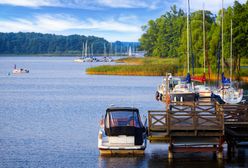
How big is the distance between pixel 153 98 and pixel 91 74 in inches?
2470

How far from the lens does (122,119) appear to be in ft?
112

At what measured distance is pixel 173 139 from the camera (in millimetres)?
32406

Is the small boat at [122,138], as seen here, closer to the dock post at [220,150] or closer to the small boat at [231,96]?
the dock post at [220,150]

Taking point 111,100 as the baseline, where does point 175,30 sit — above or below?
above

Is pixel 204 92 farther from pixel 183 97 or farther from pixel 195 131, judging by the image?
pixel 195 131

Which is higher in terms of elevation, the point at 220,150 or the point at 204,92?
the point at 204,92

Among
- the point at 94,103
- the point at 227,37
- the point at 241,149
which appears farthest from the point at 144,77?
the point at 241,149

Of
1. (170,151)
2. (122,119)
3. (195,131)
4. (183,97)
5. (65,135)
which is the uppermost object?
(122,119)

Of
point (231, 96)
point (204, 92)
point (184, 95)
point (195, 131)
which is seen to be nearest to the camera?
point (195, 131)

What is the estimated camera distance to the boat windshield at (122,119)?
3362 centimetres

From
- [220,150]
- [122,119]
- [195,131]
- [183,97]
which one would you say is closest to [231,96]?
[183,97]

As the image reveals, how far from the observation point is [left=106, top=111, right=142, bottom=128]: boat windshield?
3362cm

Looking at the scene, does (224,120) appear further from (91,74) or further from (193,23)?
(91,74)

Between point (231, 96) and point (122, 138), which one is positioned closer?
point (122, 138)
